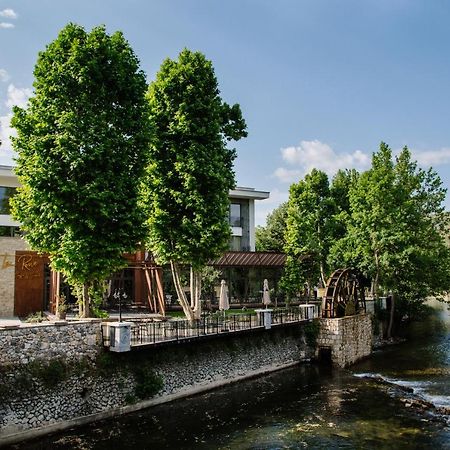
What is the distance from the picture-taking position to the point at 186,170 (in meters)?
22.6

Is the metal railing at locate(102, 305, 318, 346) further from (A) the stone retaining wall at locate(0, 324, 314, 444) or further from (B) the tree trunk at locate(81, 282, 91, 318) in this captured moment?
(B) the tree trunk at locate(81, 282, 91, 318)

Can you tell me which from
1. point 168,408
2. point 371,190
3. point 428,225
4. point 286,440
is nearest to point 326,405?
point 286,440

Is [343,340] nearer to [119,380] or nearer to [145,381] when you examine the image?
[145,381]

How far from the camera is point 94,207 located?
1770 centimetres

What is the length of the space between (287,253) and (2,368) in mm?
28519

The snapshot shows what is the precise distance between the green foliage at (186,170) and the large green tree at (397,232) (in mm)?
16953

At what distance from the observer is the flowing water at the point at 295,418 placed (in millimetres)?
14797

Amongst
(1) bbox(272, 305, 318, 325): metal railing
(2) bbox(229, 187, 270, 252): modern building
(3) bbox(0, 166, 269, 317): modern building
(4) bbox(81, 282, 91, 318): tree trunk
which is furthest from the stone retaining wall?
(2) bbox(229, 187, 270, 252): modern building

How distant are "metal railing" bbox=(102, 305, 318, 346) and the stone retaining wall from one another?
446mm

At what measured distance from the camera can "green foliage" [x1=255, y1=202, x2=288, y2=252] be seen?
181ft

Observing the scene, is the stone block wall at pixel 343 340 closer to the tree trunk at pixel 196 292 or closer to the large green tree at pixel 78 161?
the tree trunk at pixel 196 292

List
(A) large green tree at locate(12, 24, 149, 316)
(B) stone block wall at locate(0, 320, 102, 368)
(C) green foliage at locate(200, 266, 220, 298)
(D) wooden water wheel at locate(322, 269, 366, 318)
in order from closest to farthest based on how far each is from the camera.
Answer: (B) stone block wall at locate(0, 320, 102, 368)
(A) large green tree at locate(12, 24, 149, 316)
(D) wooden water wheel at locate(322, 269, 366, 318)
(C) green foliage at locate(200, 266, 220, 298)

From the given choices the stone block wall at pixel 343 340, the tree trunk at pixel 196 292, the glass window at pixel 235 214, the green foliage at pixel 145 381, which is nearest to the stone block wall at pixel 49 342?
the green foliage at pixel 145 381

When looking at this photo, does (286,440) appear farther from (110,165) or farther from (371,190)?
(371,190)
